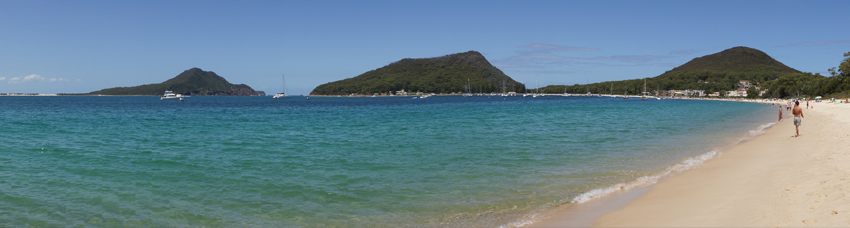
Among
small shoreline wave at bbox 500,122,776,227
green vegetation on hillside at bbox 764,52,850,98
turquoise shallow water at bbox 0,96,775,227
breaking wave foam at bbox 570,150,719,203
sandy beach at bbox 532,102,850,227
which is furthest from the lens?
green vegetation on hillside at bbox 764,52,850,98

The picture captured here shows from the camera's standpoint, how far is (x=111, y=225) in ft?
27.9

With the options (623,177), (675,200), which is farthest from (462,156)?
(675,200)

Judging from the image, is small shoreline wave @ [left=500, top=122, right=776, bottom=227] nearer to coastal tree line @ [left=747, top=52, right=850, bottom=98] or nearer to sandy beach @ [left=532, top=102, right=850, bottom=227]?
sandy beach @ [left=532, top=102, right=850, bottom=227]

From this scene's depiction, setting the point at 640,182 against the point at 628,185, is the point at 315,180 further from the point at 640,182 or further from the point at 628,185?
the point at 640,182

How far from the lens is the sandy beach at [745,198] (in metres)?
7.11

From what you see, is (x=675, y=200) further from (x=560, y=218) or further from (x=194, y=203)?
(x=194, y=203)

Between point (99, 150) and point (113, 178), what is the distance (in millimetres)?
8660

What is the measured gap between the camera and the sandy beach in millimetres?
7113

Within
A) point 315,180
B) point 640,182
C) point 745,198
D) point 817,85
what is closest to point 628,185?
point 640,182

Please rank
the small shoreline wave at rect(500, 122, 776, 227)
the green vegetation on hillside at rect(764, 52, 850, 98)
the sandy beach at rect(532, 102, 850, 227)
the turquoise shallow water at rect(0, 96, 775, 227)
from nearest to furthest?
→ the sandy beach at rect(532, 102, 850, 227) < the small shoreline wave at rect(500, 122, 776, 227) < the turquoise shallow water at rect(0, 96, 775, 227) < the green vegetation on hillside at rect(764, 52, 850, 98)

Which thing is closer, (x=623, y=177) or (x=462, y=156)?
(x=623, y=177)

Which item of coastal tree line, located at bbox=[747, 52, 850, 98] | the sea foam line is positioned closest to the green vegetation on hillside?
coastal tree line, located at bbox=[747, 52, 850, 98]

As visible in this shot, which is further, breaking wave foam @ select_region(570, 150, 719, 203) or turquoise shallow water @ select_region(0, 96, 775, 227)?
breaking wave foam @ select_region(570, 150, 719, 203)

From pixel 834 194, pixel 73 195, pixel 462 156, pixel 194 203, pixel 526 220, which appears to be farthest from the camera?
pixel 462 156
